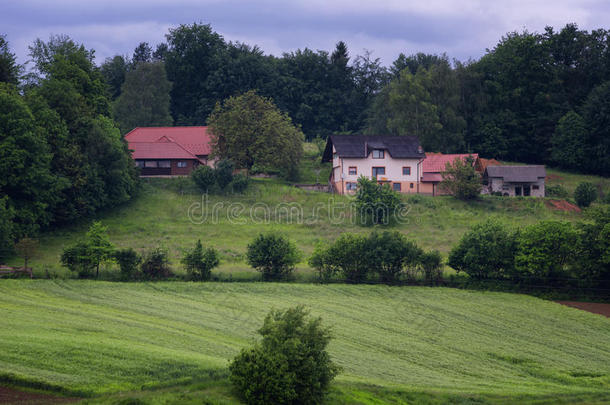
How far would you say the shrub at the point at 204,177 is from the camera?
71.7 metres

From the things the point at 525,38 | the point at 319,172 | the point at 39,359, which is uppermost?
the point at 525,38

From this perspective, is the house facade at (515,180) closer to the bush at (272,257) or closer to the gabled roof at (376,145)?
the gabled roof at (376,145)

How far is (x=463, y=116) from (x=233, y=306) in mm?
68796

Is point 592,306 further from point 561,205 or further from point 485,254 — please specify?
point 561,205

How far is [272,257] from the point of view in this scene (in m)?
47.6

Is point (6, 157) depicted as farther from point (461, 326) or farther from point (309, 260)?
point (461, 326)

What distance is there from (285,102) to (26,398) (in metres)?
95.2

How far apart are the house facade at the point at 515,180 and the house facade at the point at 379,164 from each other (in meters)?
9.75

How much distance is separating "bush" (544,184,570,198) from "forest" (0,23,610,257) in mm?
13052

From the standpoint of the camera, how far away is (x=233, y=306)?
3881 centimetres

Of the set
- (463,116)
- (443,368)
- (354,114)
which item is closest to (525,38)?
(463,116)

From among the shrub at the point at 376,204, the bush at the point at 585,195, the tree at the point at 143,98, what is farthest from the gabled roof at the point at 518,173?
the tree at the point at 143,98

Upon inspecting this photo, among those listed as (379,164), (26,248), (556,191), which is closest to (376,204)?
(379,164)

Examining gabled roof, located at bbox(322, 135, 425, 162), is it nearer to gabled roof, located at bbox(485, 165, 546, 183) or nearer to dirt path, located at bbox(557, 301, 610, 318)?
gabled roof, located at bbox(485, 165, 546, 183)
